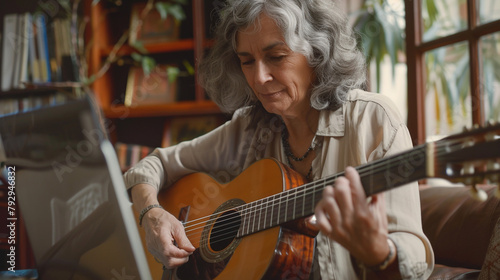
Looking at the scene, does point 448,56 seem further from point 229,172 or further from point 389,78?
point 229,172

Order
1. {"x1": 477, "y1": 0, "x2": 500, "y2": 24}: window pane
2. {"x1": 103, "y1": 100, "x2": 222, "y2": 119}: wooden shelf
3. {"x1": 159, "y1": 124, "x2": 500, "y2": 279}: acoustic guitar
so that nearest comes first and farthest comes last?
{"x1": 159, "y1": 124, "x2": 500, "y2": 279}: acoustic guitar
{"x1": 477, "y1": 0, "x2": 500, "y2": 24}: window pane
{"x1": 103, "y1": 100, "x2": 222, "y2": 119}: wooden shelf

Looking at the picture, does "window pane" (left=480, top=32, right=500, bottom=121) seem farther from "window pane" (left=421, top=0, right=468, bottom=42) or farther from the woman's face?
the woman's face

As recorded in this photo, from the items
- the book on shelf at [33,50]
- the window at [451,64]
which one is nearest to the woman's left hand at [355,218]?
the window at [451,64]

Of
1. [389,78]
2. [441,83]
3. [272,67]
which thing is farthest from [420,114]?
[272,67]

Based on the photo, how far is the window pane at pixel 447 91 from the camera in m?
1.11

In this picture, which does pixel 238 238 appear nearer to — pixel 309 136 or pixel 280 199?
pixel 280 199

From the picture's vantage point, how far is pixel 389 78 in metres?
1.45

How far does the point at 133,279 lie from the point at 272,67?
0.47m

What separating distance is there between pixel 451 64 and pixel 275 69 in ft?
1.93

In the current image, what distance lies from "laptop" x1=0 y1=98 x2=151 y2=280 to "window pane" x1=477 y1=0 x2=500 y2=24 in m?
0.93

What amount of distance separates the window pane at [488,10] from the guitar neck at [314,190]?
2.10 ft

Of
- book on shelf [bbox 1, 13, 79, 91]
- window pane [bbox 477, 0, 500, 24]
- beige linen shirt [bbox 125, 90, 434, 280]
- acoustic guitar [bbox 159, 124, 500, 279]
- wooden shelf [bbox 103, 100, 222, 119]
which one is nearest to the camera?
acoustic guitar [bbox 159, 124, 500, 279]

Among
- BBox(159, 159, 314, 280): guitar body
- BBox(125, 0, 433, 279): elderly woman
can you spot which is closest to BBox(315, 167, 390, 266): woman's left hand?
BBox(125, 0, 433, 279): elderly woman

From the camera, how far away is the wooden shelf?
1.92 meters
